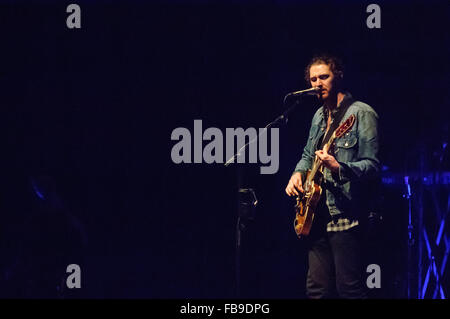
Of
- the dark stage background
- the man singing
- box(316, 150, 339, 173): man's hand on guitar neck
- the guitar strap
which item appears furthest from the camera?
the dark stage background

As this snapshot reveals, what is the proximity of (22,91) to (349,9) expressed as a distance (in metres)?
2.88

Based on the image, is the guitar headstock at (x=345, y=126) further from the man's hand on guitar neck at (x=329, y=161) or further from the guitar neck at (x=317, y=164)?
the man's hand on guitar neck at (x=329, y=161)

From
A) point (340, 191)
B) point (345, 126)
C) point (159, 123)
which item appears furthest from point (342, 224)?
point (159, 123)

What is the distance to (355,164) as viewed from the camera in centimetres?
302

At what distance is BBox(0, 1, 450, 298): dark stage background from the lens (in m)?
4.55

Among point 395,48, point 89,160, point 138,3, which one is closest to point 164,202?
point 89,160

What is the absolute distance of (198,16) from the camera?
4.65m

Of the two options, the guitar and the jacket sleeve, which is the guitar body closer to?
the guitar

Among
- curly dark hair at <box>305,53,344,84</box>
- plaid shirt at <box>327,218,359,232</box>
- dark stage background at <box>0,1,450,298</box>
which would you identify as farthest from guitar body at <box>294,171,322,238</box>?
dark stage background at <box>0,1,450,298</box>

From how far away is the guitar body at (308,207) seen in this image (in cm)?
322

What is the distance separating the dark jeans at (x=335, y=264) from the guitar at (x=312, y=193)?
0.06 meters

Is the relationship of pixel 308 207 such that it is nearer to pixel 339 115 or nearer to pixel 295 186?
pixel 295 186

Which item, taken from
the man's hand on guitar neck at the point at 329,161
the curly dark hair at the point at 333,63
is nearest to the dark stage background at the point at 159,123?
the curly dark hair at the point at 333,63
